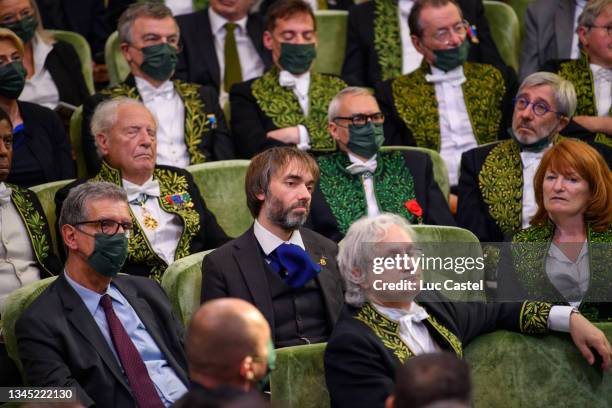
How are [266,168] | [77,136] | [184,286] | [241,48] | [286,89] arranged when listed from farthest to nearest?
[241,48] < [286,89] < [77,136] < [266,168] < [184,286]

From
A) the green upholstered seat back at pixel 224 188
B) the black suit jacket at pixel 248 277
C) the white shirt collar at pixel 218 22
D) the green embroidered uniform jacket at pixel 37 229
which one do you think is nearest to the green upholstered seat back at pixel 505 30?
the white shirt collar at pixel 218 22

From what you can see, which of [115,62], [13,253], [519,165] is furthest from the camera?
[115,62]

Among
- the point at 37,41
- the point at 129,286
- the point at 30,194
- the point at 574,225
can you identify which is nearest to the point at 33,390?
the point at 129,286

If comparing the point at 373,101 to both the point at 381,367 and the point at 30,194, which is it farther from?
the point at 381,367

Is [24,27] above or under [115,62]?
above

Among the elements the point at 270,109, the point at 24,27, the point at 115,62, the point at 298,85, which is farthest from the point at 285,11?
the point at 24,27

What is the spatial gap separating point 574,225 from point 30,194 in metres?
2.00

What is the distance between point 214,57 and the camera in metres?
5.68

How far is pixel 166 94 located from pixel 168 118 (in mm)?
110

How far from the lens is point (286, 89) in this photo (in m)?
5.35

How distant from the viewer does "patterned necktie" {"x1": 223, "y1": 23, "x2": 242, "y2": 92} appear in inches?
225

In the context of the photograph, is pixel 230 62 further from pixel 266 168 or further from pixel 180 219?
pixel 266 168

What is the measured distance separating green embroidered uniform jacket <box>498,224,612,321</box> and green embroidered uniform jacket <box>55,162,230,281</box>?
117cm

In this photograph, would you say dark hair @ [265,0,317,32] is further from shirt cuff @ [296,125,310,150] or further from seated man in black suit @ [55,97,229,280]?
seated man in black suit @ [55,97,229,280]
